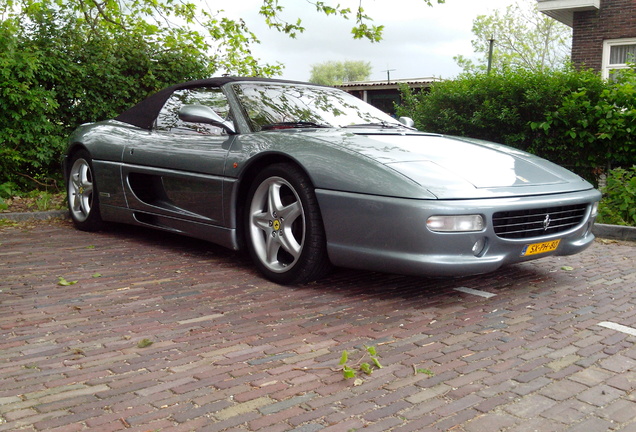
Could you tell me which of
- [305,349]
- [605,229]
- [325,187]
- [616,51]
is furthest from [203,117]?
[616,51]

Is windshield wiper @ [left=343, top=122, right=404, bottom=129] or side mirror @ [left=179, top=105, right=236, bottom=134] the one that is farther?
windshield wiper @ [left=343, top=122, right=404, bottom=129]

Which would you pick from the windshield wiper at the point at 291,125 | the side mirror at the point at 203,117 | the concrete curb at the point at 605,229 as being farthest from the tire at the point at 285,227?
the concrete curb at the point at 605,229

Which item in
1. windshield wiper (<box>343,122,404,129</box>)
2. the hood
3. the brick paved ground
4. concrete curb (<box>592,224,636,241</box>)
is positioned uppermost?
windshield wiper (<box>343,122,404,129</box>)

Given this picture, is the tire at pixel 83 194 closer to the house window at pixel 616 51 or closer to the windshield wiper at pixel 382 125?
the windshield wiper at pixel 382 125

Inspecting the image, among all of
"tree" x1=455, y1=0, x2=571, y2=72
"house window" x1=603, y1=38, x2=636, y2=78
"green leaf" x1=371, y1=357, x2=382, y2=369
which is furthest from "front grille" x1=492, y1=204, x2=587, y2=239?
"tree" x1=455, y1=0, x2=571, y2=72

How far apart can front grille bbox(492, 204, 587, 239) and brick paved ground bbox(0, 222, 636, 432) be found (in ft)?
1.48

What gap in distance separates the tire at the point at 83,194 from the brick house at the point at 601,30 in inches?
503

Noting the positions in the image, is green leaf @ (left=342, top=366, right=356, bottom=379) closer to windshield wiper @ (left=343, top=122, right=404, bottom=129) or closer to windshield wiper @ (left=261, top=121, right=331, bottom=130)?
windshield wiper @ (left=261, top=121, right=331, bottom=130)

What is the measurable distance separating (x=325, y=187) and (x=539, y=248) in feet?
4.58

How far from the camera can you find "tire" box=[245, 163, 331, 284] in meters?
4.12

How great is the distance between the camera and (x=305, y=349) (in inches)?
125

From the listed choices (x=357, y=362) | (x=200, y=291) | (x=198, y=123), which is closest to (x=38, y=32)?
(x=198, y=123)

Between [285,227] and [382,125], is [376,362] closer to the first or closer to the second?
[285,227]

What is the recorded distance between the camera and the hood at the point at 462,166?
3.77 m
